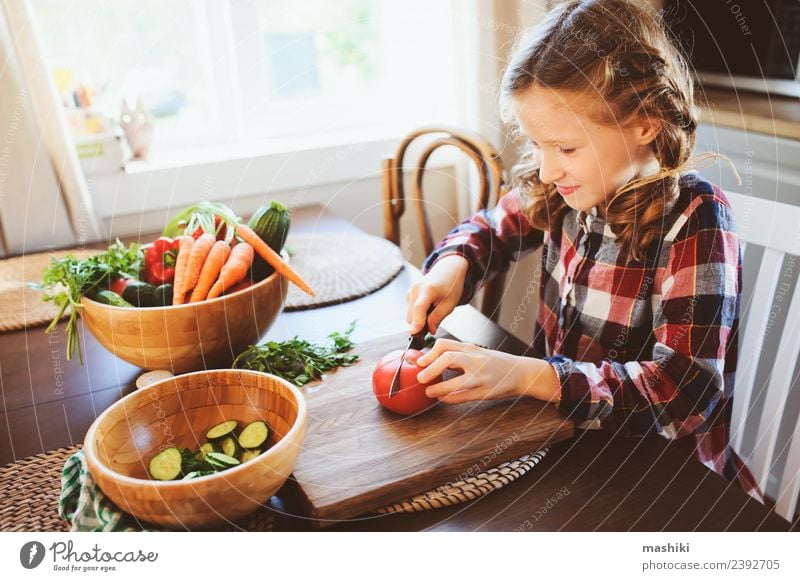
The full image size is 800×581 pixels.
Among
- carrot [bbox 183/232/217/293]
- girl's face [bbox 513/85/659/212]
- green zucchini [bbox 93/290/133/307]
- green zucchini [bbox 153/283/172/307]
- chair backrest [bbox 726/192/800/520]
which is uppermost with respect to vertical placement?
girl's face [bbox 513/85/659/212]

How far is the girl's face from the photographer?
29.4 inches

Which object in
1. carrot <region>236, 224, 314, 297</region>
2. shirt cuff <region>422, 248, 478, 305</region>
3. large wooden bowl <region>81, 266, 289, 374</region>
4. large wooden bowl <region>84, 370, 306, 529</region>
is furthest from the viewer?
shirt cuff <region>422, 248, 478, 305</region>

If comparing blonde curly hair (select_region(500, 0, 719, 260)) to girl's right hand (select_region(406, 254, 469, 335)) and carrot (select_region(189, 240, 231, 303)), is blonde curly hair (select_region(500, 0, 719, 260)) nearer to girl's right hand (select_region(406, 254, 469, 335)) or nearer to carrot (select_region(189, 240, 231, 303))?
girl's right hand (select_region(406, 254, 469, 335))

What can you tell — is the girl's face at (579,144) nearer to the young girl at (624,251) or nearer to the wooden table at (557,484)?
the young girl at (624,251)

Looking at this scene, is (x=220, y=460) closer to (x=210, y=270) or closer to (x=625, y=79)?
(x=210, y=270)

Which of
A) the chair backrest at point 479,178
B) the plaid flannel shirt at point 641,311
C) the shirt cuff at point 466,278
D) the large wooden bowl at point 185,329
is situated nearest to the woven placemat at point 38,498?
the large wooden bowl at point 185,329

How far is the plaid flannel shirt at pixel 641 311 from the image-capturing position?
70 centimetres

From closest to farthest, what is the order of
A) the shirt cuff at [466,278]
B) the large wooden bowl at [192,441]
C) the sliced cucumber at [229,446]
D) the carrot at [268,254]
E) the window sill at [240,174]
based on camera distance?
the large wooden bowl at [192,441]
the sliced cucumber at [229,446]
the carrot at [268,254]
the shirt cuff at [466,278]
the window sill at [240,174]

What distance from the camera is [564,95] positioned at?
2.44 feet

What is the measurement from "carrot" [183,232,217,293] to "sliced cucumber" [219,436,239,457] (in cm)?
25

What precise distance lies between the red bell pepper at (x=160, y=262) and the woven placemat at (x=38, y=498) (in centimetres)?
23

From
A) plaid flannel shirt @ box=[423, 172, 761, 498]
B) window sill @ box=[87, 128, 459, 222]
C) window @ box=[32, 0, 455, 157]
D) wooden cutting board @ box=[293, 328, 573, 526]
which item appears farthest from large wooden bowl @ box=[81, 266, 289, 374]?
window @ box=[32, 0, 455, 157]

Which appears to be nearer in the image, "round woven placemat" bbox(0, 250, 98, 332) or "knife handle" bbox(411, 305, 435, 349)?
"knife handle" bbox(411, 305, 435, 349)
